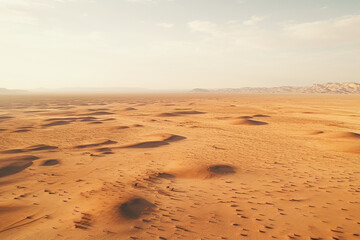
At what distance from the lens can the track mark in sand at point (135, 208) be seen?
16.2 ft

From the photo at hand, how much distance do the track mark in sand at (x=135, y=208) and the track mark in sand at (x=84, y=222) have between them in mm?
713

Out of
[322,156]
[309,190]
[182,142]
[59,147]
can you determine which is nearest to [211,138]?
[182,142]

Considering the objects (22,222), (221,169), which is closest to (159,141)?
(221,169)

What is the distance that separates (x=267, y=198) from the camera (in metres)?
5.78

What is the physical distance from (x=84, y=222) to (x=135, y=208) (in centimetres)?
117

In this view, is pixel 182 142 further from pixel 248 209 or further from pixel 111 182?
pixel 248 209

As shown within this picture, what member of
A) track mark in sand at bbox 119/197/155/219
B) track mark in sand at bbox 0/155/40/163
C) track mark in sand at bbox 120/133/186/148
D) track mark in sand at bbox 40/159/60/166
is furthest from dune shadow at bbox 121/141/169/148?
track mark in sand at bbox 119/197/155/219

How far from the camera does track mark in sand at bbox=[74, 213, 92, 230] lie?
445 centimetres

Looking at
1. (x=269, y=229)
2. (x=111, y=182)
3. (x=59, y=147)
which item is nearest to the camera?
(x=269, y=229)

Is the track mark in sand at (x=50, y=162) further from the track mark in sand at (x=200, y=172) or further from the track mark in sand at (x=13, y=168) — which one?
the track mark in sand at (x=200, y=172)

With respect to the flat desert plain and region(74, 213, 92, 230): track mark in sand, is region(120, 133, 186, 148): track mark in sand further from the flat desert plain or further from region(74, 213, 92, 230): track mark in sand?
region(74, 213, 92, 230): track mark in sand

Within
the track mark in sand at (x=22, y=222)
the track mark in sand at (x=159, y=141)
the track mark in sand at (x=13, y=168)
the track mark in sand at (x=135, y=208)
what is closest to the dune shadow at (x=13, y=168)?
the track mark in sand at (x=13, y=168)

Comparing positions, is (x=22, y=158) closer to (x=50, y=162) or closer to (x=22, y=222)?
(x=50, y=162)

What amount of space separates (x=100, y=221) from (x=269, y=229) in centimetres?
368
